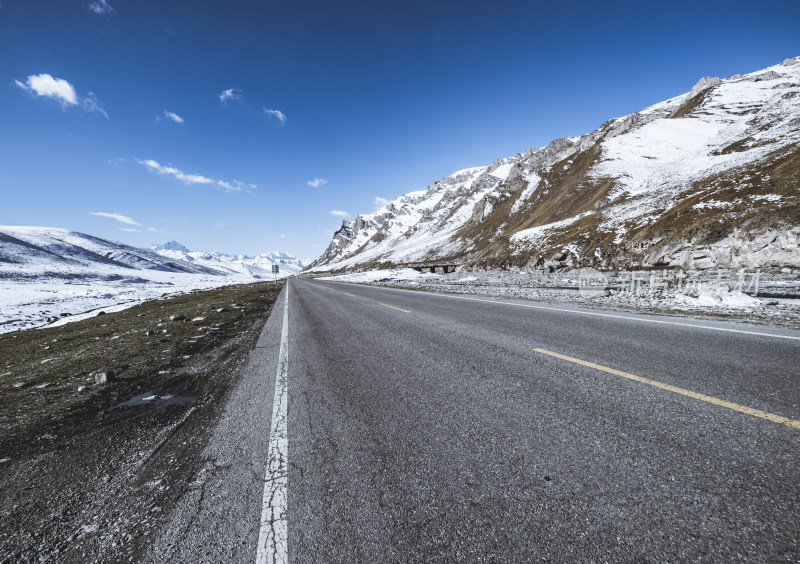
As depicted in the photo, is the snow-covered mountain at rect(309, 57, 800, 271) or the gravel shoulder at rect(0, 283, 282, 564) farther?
the snow-covered mountain at rect(309, 57, 800, 271)

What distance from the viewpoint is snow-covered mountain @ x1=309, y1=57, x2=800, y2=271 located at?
1007 inches

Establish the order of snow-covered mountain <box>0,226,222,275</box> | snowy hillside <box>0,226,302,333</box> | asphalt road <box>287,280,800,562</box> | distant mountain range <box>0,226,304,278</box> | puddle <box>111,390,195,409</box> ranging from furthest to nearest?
snow-covered mountain <box>0,226,222,275</box> → distant mountain range <box>0,226,304,278</box> → snowy hillside <box>0,226,302,333</box> → puddle <box>111,390,195,409</box> → asphalt road <box>287,280,800,562</box>

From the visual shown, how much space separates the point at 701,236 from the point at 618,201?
26.3 meters

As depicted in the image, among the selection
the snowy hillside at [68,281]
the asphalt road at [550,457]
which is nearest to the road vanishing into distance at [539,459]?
the asphalt road at [550,457]

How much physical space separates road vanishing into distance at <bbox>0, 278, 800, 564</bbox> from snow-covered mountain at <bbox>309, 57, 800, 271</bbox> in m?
29.1

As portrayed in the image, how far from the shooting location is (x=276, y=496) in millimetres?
2484

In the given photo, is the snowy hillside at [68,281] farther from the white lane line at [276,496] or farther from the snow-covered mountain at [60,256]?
the white lane line at [276,496]

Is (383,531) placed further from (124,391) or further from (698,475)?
(124,391)

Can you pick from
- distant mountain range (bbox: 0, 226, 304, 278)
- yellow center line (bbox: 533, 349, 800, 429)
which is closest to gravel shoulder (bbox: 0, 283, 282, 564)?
yellow center line (bbox: 533, 349, 800, 429)

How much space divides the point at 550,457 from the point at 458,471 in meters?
0.82

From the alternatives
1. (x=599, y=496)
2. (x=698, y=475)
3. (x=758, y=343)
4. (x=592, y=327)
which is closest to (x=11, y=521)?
(x=599, y=496)

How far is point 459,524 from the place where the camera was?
82.9 inches

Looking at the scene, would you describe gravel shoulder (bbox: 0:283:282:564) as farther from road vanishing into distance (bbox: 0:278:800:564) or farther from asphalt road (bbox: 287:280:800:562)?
asphalt road (bbox: 287:280:800:562)

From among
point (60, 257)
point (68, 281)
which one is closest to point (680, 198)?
point (68, 281)
